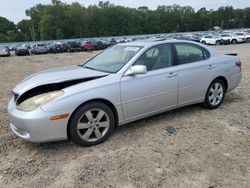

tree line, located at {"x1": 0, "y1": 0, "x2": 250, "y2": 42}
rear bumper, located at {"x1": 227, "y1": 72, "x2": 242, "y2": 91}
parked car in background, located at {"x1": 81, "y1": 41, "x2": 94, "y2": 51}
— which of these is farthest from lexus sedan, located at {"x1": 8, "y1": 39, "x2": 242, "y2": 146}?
tree line, located at {"x1": 0, "y1": 0, "x2": 250, "y2": 42}

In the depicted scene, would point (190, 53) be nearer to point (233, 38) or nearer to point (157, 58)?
point (157, 58)

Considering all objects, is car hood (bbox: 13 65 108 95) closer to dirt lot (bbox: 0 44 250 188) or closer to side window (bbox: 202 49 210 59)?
dirt lot (bbox: 0 44 250 188)

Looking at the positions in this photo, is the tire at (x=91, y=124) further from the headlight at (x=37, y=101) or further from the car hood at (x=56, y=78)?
the car hood at (x=56, y=78)

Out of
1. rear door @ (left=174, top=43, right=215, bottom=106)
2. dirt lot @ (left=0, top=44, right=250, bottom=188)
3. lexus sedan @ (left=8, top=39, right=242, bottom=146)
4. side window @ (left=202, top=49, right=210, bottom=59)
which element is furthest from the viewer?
side window @ (left=202, top=49, right=210, bottom=59)

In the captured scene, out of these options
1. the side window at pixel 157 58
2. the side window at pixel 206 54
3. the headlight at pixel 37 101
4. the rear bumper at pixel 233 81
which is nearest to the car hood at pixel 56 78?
the headlight at pixel 37 101

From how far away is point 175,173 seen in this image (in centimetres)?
283

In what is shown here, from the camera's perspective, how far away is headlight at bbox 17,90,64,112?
313 centimetres

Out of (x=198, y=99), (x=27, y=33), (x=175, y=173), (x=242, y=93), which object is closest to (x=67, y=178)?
(x=175, y=173)

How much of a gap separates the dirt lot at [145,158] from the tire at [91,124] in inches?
5.2

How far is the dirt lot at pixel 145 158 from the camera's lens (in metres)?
2.74

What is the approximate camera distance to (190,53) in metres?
4.48

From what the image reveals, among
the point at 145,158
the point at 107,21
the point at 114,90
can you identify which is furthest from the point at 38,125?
the point at 107,21

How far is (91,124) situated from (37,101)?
0.78 meters

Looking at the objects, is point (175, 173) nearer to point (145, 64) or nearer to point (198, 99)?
point (145, 64)
